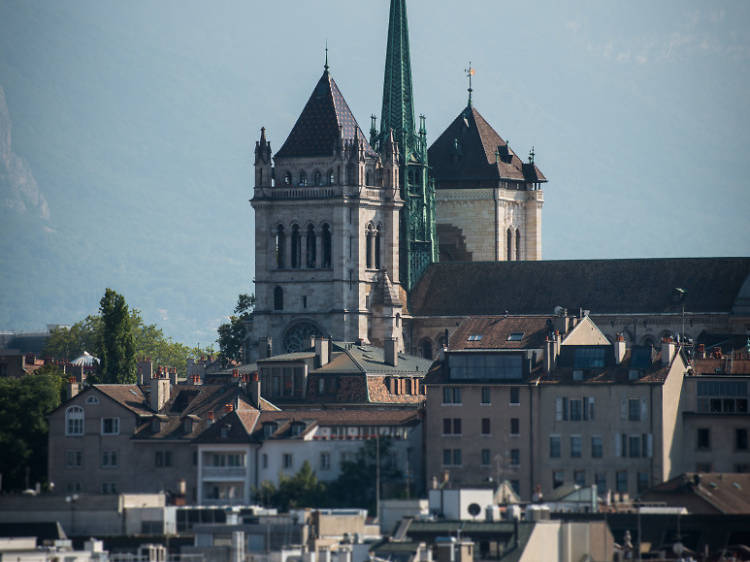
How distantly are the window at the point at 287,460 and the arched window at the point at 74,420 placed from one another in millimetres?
12996

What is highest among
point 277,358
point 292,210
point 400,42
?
point 400,42

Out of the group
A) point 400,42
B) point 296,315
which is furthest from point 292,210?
point 400,42

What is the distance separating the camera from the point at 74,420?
135 m

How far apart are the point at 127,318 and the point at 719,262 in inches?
1547

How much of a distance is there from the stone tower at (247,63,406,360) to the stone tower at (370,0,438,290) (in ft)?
8.57

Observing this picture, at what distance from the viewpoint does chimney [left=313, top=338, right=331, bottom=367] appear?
151m

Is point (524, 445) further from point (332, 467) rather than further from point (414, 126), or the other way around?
point (414, 126)

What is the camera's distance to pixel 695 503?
110 meters

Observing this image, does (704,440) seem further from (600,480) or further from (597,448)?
(600,480)

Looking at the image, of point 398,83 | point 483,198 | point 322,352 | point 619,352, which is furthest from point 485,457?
point 483,198

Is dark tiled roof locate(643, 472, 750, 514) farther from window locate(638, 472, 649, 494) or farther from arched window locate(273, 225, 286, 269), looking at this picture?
arched window locate(273, 225, 286, 269)

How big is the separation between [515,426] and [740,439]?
10.9 m

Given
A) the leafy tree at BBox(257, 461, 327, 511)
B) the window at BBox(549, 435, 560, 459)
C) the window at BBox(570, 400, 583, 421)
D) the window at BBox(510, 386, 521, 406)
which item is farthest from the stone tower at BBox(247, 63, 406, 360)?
the leafy tree at BBox(257, 461, 327, 511)

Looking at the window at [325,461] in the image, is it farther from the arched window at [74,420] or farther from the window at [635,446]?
the arched window at [74,420]
